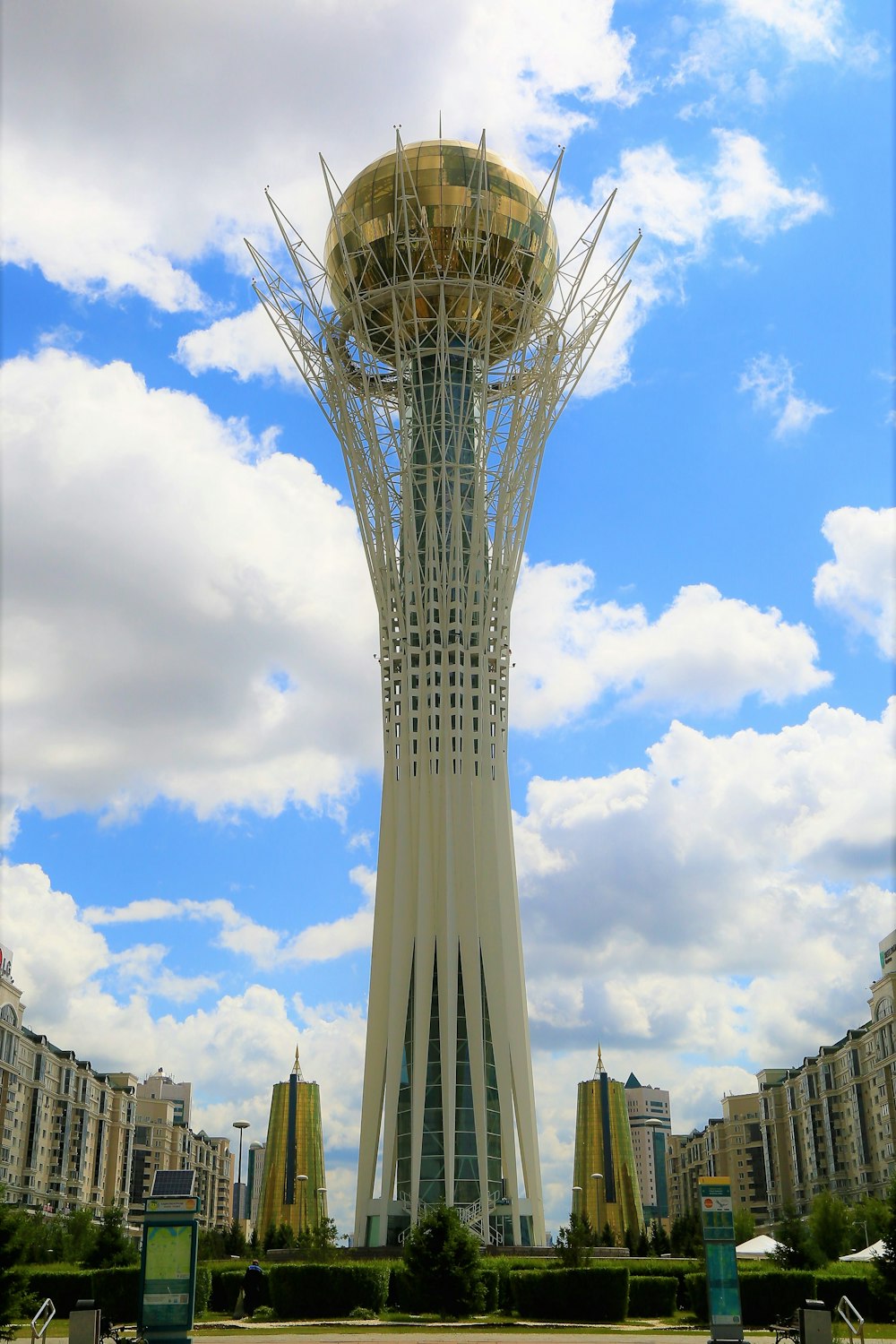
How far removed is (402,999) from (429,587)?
1613 centimetres

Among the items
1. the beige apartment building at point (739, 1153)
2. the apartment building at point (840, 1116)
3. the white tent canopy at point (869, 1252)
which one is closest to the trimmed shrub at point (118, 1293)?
the white tent canopy at point (869, 1252)

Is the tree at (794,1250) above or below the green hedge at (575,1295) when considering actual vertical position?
above

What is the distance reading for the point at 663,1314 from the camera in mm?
31047

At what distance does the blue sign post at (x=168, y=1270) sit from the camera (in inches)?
782

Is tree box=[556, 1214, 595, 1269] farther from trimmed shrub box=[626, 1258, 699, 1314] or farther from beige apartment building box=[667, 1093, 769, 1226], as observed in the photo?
beige apartment building box=[667, 1093, 769, 1226]

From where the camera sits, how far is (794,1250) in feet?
143

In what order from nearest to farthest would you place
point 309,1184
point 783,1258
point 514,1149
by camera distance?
point 783,1258 < point 514,1149 < point 309,1184

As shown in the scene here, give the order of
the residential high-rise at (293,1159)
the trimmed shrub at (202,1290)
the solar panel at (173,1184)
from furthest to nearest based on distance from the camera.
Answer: the residential high-rise at (293,1159)
the trimmed shrub at (202,1290)
the solar panel at (173,1184)

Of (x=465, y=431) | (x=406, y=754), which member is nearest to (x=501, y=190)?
(x=465, y=431)

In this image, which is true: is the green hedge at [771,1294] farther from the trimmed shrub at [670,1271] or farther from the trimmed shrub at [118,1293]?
the trimmed shrub at [118,1293]

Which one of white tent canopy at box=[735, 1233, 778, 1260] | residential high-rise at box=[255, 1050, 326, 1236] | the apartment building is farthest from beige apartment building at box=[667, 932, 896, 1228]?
white tent canopy at box=[735, 1233, 778, 1260]

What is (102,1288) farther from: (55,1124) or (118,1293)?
(55,1124)

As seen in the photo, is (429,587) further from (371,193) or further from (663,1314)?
(663,1314)

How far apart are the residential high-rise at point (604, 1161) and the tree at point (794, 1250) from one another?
35933 millimetres
